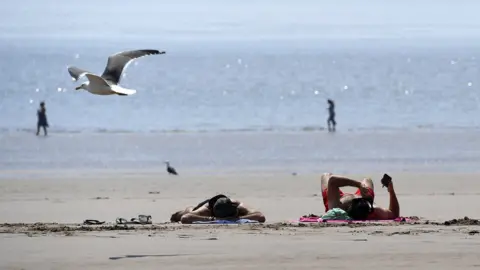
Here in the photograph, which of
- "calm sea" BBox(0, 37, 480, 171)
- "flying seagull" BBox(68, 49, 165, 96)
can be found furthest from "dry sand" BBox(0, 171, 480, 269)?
"calm sea" BBox(0, 37, 480, 171)

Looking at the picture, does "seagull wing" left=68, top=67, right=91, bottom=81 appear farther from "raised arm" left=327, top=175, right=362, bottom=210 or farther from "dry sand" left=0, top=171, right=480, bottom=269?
"raised arm" left=327, top=175, right=362, bottom=210

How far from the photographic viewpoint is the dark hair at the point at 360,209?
45.4 feet

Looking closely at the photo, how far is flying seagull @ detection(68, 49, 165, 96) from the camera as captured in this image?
1497 centimetres

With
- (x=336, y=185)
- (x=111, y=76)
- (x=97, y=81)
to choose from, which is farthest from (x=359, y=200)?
(x=111, y=76)

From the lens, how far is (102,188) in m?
19.9

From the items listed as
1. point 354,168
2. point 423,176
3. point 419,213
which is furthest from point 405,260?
point 354,168

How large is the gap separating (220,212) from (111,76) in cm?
284

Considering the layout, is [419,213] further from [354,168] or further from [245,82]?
[245,82]

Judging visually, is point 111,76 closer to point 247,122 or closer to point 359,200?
point 359,200

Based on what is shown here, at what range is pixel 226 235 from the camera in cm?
1276

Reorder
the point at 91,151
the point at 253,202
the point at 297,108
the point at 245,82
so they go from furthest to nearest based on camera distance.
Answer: the point at 245,82, the point at 297,108, the point at 91,151, the point at 253,202

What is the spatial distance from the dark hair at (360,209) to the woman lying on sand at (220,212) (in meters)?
0.92

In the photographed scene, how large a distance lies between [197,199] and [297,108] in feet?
→ 113

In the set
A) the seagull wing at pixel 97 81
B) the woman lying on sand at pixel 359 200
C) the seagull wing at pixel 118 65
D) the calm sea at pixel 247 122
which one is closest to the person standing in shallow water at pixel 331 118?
the calm sea at pixel 247 122
